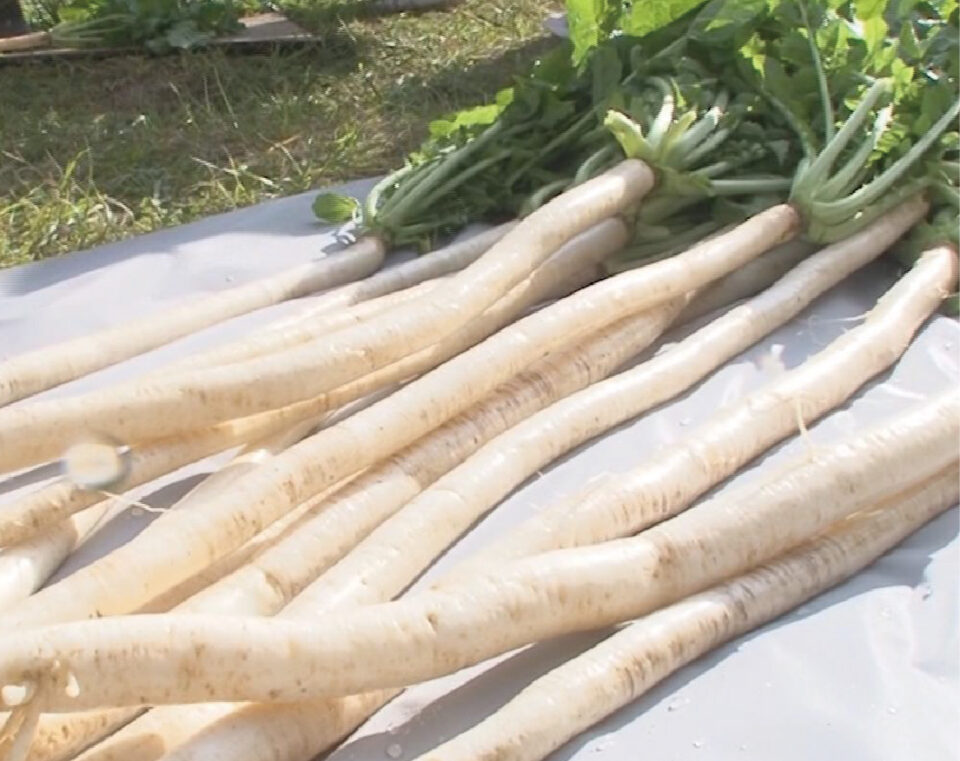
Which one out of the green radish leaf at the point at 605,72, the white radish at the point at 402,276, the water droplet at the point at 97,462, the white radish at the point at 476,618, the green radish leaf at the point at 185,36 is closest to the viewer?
the white radish at the point at 476,618

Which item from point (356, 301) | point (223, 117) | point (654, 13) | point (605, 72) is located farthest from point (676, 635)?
point (223, 117)

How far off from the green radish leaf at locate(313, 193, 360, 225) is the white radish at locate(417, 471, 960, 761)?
4.01 ft

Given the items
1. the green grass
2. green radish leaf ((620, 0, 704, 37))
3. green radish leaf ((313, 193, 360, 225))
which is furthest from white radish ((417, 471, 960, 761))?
the green grass

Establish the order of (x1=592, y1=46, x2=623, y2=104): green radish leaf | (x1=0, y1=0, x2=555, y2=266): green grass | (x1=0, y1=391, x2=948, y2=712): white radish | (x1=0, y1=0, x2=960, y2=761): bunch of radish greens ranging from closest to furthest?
(x1=0, y1=391, x2=948, y2=712): white radish, (x1=0, y1=0, x2=960, y2=761): bunch of radish greens, (x1=592, y1=46, x2=623, y2=104): green radish leaf, (x1=0, y1=0, x2=555, y2=266): green grass

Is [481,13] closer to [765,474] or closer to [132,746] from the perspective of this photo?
[765,474]

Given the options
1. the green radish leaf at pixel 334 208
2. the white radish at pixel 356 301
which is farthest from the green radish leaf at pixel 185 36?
the white radish at pixel 356 301

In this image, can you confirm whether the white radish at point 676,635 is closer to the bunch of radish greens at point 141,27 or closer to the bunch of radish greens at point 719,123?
the bunch of radish greens at point 719,123

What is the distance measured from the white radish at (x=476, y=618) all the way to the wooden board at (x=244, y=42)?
2.82 meters

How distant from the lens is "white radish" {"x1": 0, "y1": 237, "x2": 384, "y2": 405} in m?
1.67

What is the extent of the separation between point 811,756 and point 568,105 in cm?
132

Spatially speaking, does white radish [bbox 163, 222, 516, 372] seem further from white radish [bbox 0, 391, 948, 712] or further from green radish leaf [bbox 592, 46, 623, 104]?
white radish [bbox 0, 391, 948, 712]

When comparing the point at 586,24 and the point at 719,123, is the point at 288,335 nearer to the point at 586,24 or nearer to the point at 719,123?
the point at 719,123

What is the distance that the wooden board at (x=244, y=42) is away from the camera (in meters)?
3.68

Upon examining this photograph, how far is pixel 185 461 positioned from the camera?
1.49 m
